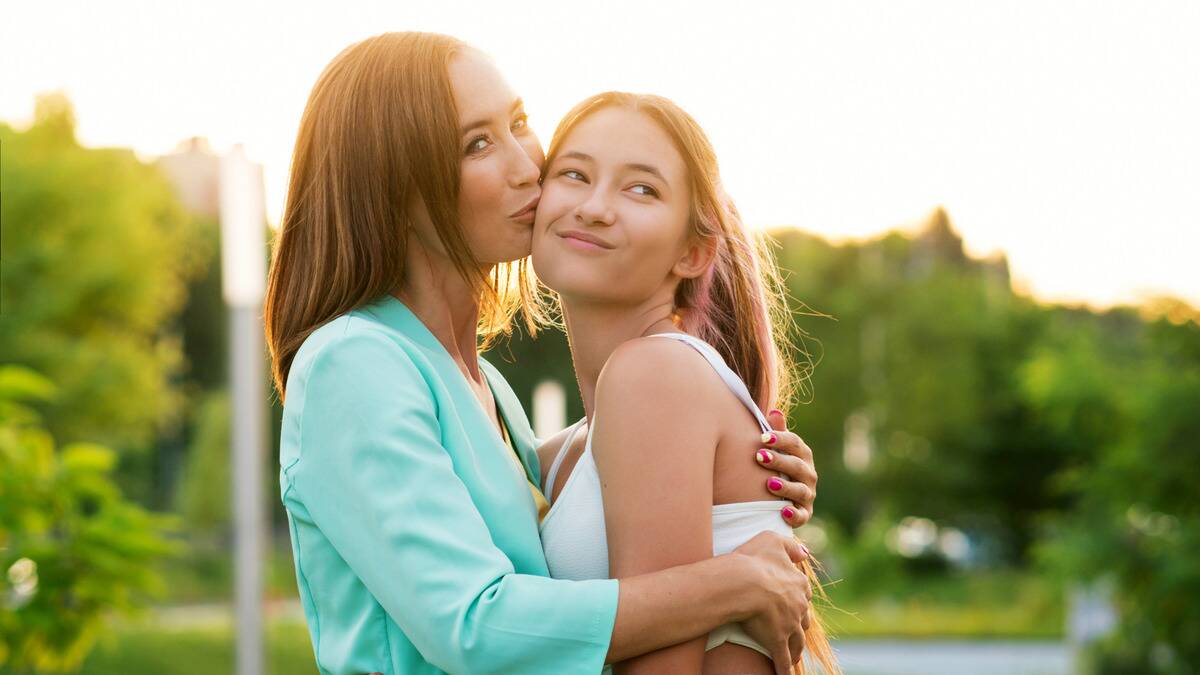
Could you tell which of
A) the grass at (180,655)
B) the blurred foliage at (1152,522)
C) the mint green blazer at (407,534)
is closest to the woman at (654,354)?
the mint green blazer at (407,534)

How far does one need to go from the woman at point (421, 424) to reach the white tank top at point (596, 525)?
0.03m

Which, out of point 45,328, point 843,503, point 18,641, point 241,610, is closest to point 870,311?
point 843,503

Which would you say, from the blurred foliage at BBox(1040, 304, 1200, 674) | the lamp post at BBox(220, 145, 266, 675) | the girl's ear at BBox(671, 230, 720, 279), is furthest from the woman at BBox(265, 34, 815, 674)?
the blurred foliage at BBox(1040, 304, 1200, 674)

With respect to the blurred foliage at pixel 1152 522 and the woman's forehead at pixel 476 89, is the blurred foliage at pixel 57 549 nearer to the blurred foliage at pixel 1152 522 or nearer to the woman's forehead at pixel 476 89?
the woman's forehead at pixel 476 89

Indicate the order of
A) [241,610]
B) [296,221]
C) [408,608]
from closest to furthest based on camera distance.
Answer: [408,608]
[296,221]
[241,610]

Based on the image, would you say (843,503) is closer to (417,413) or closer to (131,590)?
(131,590)

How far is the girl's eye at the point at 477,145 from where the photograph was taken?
7.26 ft

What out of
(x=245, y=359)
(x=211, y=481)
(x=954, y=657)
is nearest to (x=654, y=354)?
(x=245, y=359)

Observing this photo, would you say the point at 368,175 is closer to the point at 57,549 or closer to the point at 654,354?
the point at 654,354

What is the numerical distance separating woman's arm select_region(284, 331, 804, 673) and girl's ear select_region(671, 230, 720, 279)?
0.56 metres

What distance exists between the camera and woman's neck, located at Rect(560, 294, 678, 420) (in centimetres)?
233

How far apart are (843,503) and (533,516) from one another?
31.2 meters

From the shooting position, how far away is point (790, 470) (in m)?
2.19

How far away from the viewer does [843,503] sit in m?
32.6
